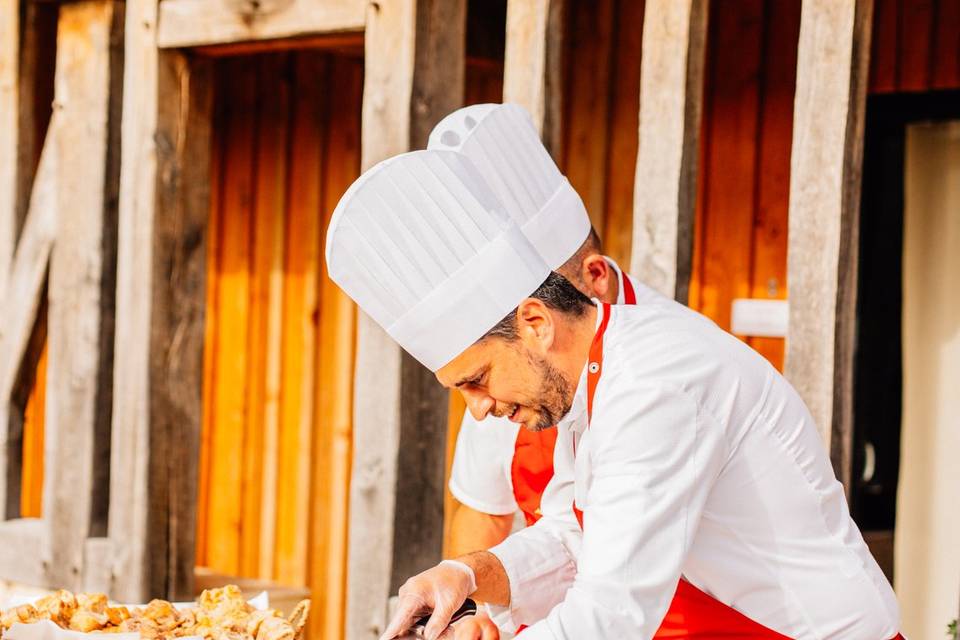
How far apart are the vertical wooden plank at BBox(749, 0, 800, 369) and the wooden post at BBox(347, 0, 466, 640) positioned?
4.13 ft

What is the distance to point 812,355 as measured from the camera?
3.00 metres

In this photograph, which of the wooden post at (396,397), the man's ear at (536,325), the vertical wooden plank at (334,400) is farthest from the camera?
the vertical wooden plank at (334,400)

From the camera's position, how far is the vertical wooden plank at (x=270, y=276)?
5.98m

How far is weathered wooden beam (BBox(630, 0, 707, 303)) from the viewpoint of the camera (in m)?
3.17

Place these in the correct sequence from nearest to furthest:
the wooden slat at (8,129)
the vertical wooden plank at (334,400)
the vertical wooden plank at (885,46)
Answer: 1. the vertical wooden plank at (885,46)
2. the wooden slat at (8,129)
3. the vertical wooden plank at (334,400)

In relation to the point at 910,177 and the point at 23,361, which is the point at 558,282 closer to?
the point at 910,177

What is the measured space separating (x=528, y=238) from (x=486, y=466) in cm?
64

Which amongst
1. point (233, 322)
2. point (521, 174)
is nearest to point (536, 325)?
point (521, 174)

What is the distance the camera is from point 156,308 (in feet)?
14.3

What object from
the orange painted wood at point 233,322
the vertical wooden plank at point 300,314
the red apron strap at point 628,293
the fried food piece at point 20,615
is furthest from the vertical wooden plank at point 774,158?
the fried food piece at point 20,615

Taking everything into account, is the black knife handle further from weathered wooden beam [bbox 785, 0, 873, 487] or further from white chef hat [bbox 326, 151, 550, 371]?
weathered wooden beam [bbox 785, 0, 873, 487]

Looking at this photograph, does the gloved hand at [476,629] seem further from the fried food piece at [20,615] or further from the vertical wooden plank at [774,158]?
the vertical wooden plank at [774,158]

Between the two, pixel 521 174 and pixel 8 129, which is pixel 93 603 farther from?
pixel 8 129

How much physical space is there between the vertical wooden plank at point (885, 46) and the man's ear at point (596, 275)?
1.89 m
